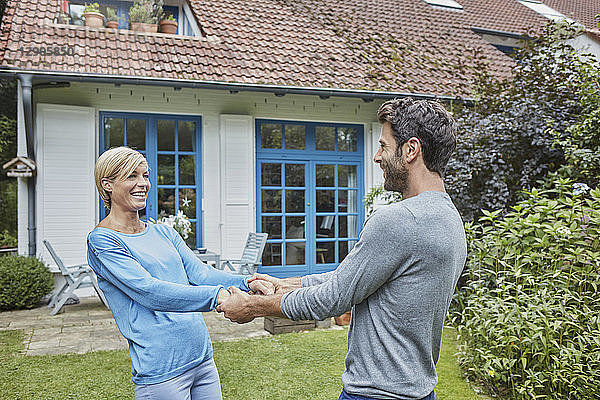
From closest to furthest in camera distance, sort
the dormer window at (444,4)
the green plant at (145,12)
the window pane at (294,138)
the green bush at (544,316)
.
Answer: the green bush at (544,316)
the green plant at (145,12)
the window pane at (294,138)
the dormer window at (444,4)

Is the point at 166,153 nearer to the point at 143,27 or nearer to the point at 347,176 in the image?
the point at 143,27

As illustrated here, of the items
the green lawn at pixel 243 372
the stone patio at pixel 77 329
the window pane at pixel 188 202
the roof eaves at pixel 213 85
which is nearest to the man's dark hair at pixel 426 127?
the green lawn at pixel 243 372

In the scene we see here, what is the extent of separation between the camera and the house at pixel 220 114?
7750 millimetres

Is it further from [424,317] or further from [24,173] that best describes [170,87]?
[424,317]

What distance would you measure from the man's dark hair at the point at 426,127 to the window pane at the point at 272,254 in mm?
7283

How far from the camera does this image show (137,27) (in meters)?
8.84

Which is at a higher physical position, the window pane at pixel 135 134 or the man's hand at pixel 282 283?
the window pane at pixel 135 134

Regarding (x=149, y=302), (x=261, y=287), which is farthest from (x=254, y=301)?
(x=149, y=302)

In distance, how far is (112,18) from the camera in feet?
29.1

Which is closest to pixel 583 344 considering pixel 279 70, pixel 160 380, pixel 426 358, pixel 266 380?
pixel 266 380

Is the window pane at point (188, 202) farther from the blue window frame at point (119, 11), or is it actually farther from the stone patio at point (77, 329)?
the blue window frame at point (119, 11)

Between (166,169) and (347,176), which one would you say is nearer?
(166,169)

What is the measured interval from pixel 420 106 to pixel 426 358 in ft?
2.56

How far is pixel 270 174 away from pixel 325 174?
924 mm
